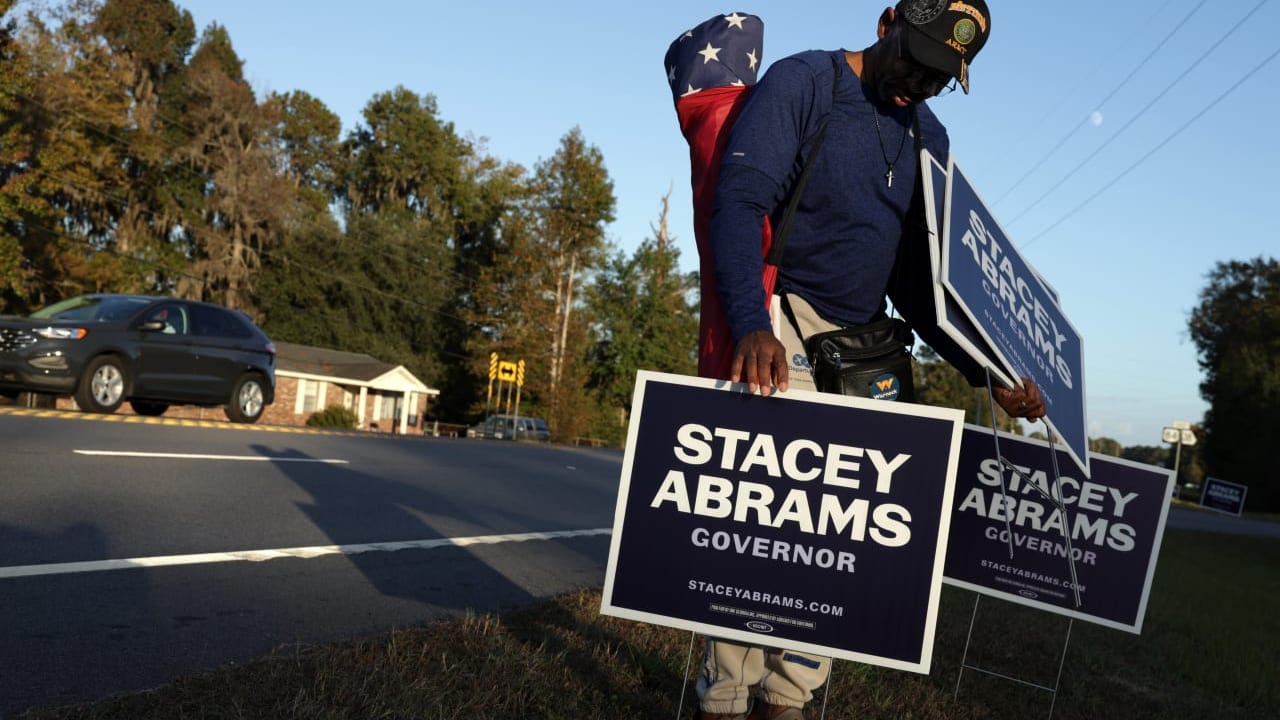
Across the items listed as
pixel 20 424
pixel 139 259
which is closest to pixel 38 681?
pixel 20 424

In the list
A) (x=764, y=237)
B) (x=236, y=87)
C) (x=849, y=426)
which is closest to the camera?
(x=849, y=426)

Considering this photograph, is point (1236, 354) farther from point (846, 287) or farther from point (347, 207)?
point (846, 287)

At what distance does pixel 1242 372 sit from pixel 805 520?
56706 mm

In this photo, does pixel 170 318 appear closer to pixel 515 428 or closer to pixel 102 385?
pixel 102 385

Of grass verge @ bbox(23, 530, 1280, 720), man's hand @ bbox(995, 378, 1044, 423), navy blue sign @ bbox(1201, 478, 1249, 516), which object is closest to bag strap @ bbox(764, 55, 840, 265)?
man's hand @ bbox(995, 378, 1044, 423)

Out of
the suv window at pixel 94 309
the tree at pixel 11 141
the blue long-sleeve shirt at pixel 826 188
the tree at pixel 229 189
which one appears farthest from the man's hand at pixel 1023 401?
the tree at pixel 229 189

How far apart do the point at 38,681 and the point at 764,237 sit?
2.39 meters

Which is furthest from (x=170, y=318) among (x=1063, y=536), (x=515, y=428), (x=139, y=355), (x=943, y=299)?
(x=515, y=428)

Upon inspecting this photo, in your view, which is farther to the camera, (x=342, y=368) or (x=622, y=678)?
(x=342, y=368)

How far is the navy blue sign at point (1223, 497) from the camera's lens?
155 ft

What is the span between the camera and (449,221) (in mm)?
68812

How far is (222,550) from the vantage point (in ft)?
18.0

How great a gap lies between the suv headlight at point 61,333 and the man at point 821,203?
12172 millimetres

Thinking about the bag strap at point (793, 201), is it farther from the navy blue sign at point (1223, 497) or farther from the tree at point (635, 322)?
the tree at point (635, 322)
